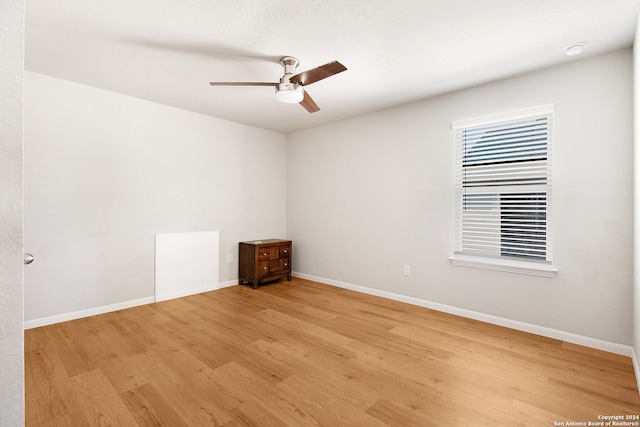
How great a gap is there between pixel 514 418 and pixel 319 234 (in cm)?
343

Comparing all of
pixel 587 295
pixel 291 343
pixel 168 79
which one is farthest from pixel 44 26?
pixel 587 295

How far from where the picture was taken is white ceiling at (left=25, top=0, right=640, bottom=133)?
79.0 inches

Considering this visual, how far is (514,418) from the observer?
5.66 ft

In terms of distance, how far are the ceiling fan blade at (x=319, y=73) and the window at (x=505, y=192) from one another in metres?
1.76

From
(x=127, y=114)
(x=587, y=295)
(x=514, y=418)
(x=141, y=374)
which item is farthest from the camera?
(x=127, y=114)

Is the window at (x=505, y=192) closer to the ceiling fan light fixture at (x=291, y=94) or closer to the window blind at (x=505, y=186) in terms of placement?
the window blind at (x=505, y=186)

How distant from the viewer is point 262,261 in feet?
14.8

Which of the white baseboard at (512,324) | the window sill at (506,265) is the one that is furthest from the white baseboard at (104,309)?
the window sill at (506,265)

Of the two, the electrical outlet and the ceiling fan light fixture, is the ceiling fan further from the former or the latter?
the electrical outlet

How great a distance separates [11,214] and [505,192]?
3.50 m

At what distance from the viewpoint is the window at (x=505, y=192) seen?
2.86 meters

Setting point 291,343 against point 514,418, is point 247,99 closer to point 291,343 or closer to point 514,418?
point 291,343

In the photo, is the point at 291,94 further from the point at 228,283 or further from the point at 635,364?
the point at 635,364

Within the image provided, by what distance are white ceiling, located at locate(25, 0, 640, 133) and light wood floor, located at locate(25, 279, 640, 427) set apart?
246 cm
